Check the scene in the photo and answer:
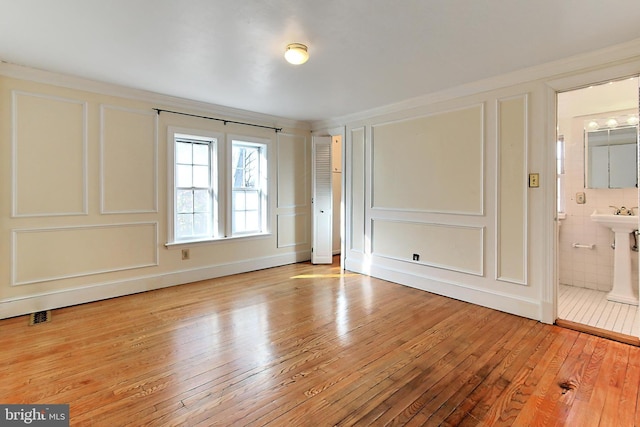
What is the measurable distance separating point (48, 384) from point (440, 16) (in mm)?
3578

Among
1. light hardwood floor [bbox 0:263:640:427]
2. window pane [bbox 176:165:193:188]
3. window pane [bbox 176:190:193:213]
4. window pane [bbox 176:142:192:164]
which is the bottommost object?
light hardwood floor [bbox 0:263:640:427]

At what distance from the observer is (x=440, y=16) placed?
2174 millimetres

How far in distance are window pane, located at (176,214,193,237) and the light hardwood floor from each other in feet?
3.72

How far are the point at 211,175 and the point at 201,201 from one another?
16.1 inches

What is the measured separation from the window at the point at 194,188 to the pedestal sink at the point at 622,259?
197 inches

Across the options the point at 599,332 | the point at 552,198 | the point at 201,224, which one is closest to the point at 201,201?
the point at 201,224

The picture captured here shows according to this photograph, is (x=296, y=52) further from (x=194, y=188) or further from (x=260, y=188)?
(x=260, y=188)

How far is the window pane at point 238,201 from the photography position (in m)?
4.95

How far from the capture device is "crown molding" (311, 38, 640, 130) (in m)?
2.61

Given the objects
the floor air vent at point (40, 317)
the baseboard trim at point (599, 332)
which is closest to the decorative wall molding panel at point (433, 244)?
the baseboard trim at point (599, 332)

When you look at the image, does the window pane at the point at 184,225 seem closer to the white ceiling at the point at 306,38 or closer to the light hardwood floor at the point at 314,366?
the light hardwood floor at the point at 314,366

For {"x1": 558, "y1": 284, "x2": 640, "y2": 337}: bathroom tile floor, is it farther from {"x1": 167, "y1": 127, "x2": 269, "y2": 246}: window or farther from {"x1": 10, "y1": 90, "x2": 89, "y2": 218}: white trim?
{"x1": 10, "y1": 90, "x2": 89, "y2": 218}: white trim

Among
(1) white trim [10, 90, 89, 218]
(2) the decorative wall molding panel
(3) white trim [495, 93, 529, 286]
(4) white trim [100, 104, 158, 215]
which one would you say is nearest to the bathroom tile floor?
(3) white trim [495, 93, 529, 286]

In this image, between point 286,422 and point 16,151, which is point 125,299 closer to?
point 16,151
